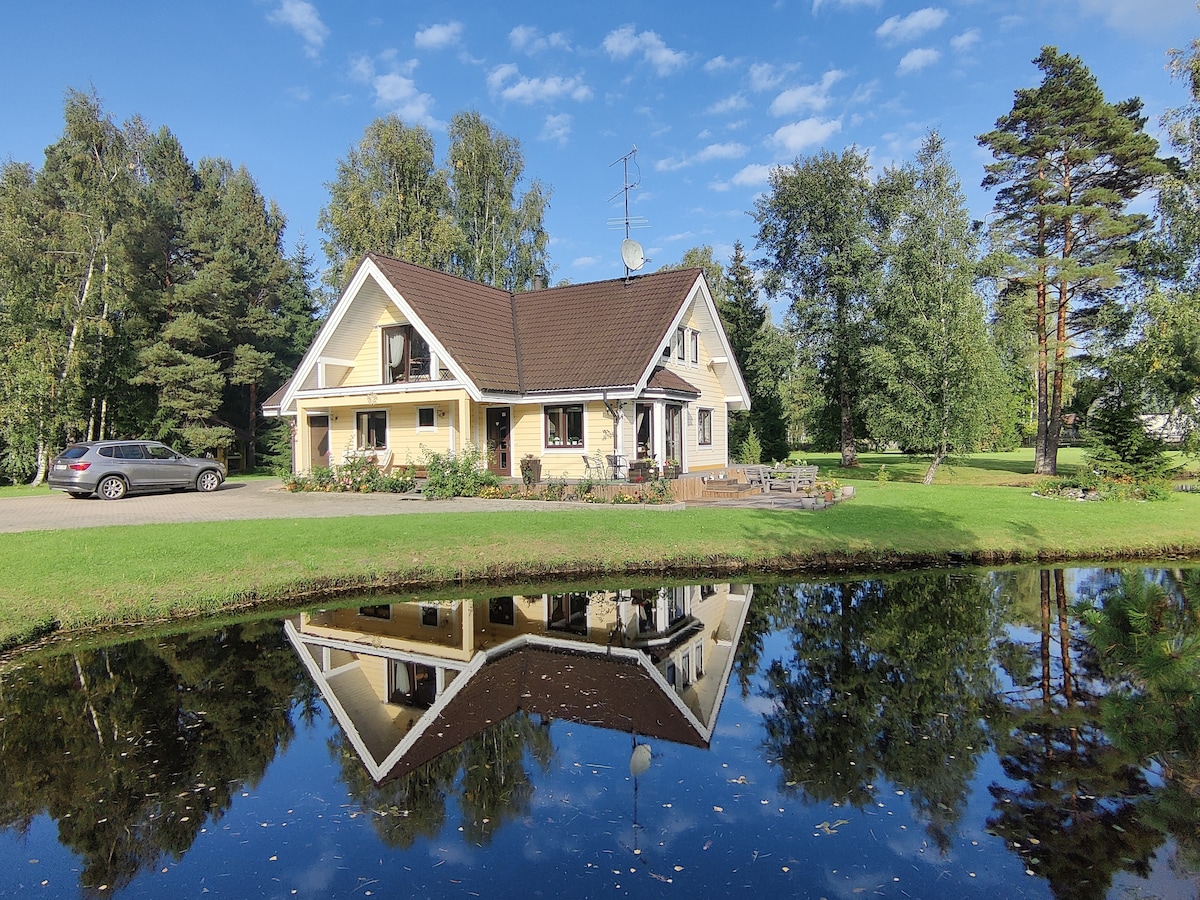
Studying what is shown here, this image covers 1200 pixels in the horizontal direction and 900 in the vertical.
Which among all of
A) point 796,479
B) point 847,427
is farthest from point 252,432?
point 847,427

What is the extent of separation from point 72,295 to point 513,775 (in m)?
30.2

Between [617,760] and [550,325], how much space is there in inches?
775

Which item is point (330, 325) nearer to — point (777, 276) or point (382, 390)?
point (382, 390)

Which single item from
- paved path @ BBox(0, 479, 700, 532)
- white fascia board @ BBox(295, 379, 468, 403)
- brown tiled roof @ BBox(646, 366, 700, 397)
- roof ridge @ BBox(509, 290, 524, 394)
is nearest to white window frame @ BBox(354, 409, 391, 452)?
white fascia board @ BBox(295, 379, 468, 403)

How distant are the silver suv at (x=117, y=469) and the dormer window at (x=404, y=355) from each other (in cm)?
714

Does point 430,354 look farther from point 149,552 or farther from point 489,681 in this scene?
point 489,681

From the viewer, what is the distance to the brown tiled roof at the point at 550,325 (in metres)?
20.1

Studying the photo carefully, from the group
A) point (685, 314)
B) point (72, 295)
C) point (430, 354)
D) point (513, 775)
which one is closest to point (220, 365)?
point (72, 295)

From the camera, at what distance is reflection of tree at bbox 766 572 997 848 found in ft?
16.0

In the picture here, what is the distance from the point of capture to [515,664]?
7164 millimetres

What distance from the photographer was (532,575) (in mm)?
11109

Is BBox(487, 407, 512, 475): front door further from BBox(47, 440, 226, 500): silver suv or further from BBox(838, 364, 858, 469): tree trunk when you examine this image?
BBox(838, 364, 858, 469): tree trunk

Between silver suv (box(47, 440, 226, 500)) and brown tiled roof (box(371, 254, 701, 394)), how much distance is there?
30.4ft

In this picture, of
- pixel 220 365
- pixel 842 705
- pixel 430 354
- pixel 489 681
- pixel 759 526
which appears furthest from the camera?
pixel 220 365
